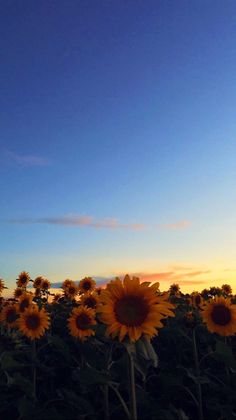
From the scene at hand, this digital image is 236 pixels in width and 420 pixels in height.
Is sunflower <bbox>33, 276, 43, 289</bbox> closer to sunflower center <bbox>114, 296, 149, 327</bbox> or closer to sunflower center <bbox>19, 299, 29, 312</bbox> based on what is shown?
sunflower center <bbox>19, 299, 29, 312</bbox>

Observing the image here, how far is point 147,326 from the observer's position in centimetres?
575

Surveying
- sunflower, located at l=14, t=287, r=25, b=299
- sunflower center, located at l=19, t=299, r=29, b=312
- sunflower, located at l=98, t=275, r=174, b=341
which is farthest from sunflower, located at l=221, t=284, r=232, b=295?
sunflower, located at l=98, t=275, r=174, b=341

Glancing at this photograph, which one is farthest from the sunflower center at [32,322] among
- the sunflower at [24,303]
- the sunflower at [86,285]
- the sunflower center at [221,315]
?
the sunflower at [86,285]

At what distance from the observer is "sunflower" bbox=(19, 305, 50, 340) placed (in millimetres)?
10424

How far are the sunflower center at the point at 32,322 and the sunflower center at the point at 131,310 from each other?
16.6ft

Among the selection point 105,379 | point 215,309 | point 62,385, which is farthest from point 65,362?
point 105,379

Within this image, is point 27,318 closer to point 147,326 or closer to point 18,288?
point 147,326

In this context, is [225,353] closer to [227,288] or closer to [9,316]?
[9,316]

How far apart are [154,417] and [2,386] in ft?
10.7

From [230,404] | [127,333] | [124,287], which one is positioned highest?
[124,287]

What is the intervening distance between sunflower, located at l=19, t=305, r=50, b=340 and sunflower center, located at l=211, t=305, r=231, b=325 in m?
3.47

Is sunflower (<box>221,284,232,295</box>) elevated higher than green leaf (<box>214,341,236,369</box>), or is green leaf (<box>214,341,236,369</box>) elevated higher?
sunflower (<box>221,284,232,295</box>)

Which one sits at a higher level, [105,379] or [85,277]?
[85,277]

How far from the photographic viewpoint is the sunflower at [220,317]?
10.5 m
